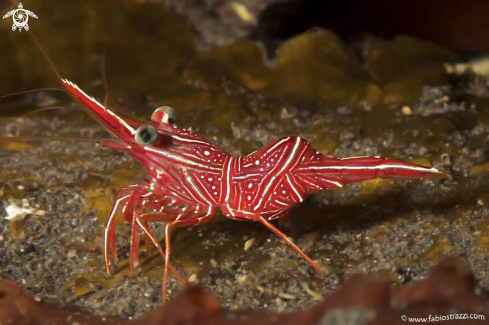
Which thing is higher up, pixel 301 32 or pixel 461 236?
pixel 301 32

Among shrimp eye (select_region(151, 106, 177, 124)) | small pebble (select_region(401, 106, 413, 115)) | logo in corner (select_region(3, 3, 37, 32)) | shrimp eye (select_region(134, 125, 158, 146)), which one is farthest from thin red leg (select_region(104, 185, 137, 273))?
small pebble (select_region(401, 106, 413, 115))

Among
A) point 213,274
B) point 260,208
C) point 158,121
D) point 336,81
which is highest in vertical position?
point 336,81

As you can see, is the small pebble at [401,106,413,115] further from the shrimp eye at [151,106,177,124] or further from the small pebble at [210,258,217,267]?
the small pebble at [210,258,217,267]

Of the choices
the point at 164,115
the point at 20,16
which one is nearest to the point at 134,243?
the point at 164,115

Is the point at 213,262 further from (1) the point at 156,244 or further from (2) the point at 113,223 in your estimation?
(2) the point at 113,223

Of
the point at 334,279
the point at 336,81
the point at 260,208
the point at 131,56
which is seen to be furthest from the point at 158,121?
the point at 336,81

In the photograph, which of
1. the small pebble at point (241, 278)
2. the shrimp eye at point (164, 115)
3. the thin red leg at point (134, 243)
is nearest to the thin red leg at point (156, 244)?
the thin red leg at point (134, 243)

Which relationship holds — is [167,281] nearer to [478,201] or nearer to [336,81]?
[478,201]
